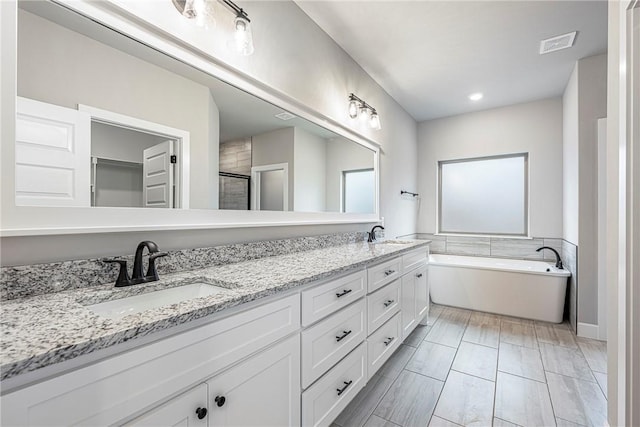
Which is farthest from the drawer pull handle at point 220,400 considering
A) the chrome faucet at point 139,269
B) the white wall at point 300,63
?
the white wall at point 300,63

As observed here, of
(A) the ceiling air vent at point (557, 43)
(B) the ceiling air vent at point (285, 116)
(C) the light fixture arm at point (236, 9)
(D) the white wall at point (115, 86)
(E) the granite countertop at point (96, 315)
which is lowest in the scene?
(E) the granite countertop at point (96, 315)

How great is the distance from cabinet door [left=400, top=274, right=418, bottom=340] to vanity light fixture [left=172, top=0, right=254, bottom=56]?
1.92m

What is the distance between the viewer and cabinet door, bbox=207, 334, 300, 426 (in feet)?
2.80

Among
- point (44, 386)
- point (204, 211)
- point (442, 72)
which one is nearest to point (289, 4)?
point (204, 211)

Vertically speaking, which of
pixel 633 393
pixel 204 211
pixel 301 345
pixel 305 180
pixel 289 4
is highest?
pixel 289 4

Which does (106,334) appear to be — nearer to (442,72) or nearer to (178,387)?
(178,387)

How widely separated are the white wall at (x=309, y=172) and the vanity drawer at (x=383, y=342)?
98cm

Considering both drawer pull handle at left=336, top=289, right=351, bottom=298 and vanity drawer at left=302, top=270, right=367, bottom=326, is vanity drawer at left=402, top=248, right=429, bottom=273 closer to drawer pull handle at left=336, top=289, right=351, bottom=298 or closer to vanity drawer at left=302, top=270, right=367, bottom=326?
vanity drawer at left=302, top=270, right=367, bottom=326

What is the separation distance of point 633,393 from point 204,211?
6.41ft

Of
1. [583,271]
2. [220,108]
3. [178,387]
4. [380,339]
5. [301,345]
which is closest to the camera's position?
[178,387]

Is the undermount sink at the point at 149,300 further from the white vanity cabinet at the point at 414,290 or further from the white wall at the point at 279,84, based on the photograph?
the white vanity cabinet at the point at 414,290

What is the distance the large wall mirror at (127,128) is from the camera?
90 cm

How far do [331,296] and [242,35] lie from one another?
54.8 inches

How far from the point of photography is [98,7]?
→ 1.01 m
